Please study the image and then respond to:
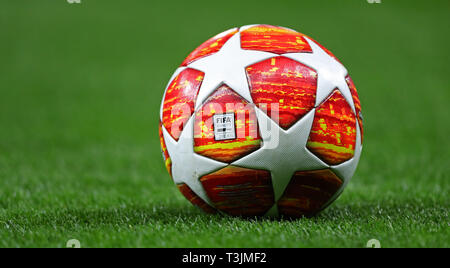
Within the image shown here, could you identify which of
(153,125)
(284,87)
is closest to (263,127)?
(284,87)

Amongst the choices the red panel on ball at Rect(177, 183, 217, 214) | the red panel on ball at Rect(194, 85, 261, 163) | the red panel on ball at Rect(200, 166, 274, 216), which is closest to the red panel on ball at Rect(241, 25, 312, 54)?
the red panel on ball at Rect(194, 85, 261, 163)

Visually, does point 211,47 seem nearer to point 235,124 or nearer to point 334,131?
point 235,124

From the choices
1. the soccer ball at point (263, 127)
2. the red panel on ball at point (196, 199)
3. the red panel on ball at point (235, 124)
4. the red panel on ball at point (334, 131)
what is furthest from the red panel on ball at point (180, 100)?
the red panel on ball at point (334, 131)

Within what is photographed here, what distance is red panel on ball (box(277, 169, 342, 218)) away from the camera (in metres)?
3.39

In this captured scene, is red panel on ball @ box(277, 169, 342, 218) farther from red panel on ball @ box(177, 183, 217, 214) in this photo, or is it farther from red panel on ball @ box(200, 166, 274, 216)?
red panel on ball @ box(177, 183, 217, 214)

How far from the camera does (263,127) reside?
3242 mm

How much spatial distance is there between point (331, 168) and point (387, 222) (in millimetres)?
496

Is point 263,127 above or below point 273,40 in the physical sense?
below

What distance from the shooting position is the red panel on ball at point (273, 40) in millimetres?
3506

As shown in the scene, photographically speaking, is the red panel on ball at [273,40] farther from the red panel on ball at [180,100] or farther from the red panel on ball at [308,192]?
the red panel on ball at [308,192]

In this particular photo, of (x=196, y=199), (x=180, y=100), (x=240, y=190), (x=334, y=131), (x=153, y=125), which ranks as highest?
(x=180, y=100)

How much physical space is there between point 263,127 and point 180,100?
2.01 ft

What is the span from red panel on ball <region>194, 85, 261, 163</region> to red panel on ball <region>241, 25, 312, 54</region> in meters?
0.40

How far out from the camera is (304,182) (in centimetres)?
340
